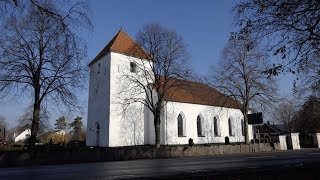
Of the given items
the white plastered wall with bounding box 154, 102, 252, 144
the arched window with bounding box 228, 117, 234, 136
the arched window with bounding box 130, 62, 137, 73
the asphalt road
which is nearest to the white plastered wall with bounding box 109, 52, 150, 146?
the arched window with bounding box 130, 62, 137, 73

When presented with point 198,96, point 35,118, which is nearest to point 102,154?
point 35,118

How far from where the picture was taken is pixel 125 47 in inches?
1806

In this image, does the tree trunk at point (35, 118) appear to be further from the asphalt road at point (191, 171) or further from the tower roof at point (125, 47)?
the tower roof at point (125, 47)

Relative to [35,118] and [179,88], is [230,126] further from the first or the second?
[35,118]

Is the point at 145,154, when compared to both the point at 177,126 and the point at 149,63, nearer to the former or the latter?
the point at 149,63

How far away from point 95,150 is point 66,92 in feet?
19.2

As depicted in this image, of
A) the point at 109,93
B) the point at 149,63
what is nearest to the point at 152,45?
→ the point at 149,63

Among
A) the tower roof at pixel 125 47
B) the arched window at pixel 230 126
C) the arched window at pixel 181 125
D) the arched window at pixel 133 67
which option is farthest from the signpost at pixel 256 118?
the arched window at pixel 133 67

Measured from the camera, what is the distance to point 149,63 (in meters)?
39.1

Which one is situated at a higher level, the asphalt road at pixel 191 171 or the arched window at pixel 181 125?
the arched window at pixel 181 125

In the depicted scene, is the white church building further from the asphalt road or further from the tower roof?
the asphalt road

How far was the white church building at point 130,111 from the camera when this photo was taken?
4212cm

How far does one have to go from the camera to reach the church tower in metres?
41.6

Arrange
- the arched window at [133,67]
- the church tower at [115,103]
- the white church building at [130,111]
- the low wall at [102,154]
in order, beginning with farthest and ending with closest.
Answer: the arched window at [133,67]
the white church building at [130,111]
the church tower at [115,103]
the low wall at [102,154]
